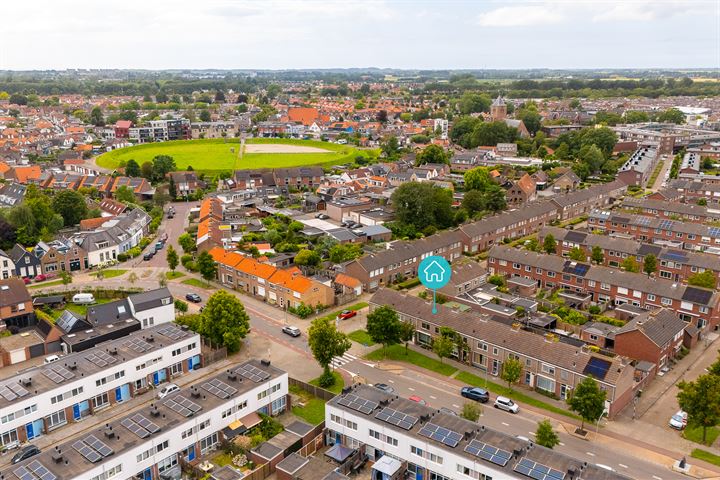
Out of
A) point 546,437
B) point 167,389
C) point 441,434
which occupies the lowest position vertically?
point 167,389

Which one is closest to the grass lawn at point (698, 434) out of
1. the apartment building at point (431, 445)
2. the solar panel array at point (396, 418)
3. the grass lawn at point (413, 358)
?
the apartment building at point (431, 445)

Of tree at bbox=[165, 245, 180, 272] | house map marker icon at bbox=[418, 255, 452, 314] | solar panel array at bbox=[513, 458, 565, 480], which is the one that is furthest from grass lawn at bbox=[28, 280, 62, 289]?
solar panel array at bbox=[513, 458, 565, 480]

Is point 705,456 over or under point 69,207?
under

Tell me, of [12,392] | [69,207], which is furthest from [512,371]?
[69,207]

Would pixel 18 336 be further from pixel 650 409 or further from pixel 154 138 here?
pixel 154 138

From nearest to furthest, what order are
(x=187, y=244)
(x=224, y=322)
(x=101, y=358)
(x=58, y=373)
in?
(x=58, y=373)
(x=101, y=358)
(x=224, y=322)
(x=187, y=244)

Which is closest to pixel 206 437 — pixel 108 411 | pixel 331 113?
pixel 108 411

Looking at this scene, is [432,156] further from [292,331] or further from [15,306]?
[15,306]

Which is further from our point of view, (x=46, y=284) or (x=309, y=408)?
(x=46, y=284)
